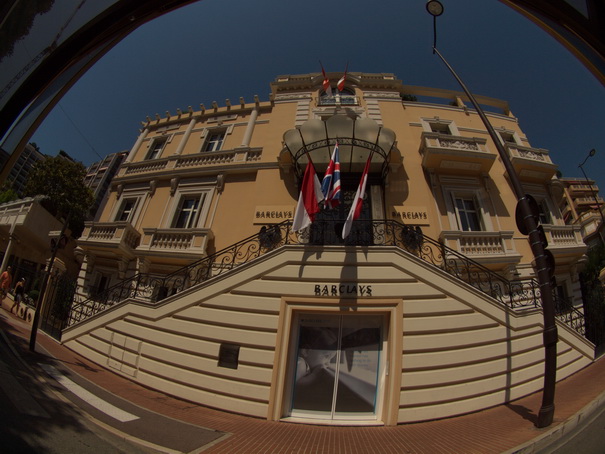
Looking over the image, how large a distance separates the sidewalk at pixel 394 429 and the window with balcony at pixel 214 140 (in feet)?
36.8

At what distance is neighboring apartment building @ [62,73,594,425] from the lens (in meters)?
5.60

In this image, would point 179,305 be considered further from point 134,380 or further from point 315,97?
point 315,97

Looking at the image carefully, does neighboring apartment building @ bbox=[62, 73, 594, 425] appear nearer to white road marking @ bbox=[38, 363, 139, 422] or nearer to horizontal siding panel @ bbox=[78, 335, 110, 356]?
horizontal siding panel @ bbox=[78, 335, 110, 356]

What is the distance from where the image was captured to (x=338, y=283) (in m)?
6.16

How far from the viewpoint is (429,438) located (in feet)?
14.5

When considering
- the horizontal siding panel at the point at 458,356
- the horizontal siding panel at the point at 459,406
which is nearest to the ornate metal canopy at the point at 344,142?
the horizontal siding panel at the point at 458,356

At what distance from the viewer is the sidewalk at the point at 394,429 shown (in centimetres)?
381

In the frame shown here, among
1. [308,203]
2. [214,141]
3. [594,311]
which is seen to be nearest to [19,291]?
[214,141]

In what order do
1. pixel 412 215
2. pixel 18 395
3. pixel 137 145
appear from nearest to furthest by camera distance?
1. pixel 18 395
2. pixel 412 215
3. pixel 137 145

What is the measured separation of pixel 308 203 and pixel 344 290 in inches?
114

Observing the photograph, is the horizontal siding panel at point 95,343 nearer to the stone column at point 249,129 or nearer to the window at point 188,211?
the window at point 188,211

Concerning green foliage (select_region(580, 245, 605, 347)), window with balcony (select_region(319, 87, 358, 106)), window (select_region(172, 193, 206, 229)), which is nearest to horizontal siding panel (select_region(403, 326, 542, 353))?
green foliage (select_region(580, 245, 605, 347))

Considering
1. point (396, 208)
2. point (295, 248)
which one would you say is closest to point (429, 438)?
point (295, 248)

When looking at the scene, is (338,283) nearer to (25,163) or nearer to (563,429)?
(563,429)
